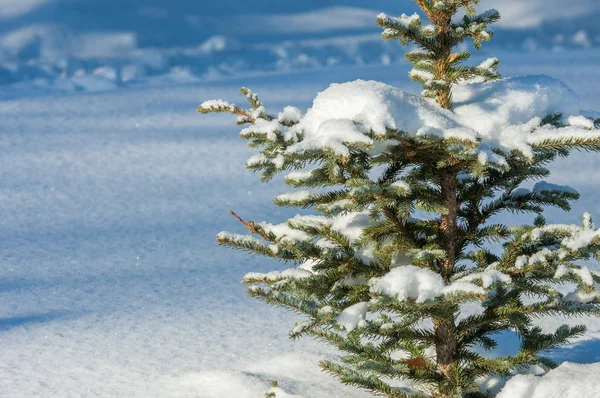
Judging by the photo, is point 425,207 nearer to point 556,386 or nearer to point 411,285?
point 411,285

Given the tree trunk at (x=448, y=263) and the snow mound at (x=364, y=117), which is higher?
the snow mound at (x=364, y=117)

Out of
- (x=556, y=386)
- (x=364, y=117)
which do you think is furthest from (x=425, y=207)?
(x=556, y=386)

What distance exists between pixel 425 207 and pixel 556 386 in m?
0.75

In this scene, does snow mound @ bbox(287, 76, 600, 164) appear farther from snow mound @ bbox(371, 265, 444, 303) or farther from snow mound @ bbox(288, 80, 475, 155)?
snow mound @ bbox(371, 265, 444, 303)

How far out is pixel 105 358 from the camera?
3434 mm

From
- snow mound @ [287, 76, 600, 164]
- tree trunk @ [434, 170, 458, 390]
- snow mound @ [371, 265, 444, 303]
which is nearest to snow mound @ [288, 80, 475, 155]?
snow mound @ [287, 76, 600, 164]

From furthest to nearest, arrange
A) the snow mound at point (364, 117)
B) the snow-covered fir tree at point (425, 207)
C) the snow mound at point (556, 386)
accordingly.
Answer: the snow mound at point (556, 386)
the snow-covered fir tree at point (425, 207)
the snow mound at point (364, 117)

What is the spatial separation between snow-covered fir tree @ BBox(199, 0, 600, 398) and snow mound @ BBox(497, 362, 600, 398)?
0.26ft

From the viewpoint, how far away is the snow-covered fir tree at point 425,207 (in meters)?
2.01

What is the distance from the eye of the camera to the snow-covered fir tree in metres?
2.01

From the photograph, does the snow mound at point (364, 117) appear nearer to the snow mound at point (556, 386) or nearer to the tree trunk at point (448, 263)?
the tree trunk at point (448, 263)

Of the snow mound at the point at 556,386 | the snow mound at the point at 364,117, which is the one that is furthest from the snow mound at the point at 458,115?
the snow mound at the point at 556,386

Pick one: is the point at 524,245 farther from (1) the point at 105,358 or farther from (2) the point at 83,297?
(2) the point at 83,297

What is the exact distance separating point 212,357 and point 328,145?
1921mm
